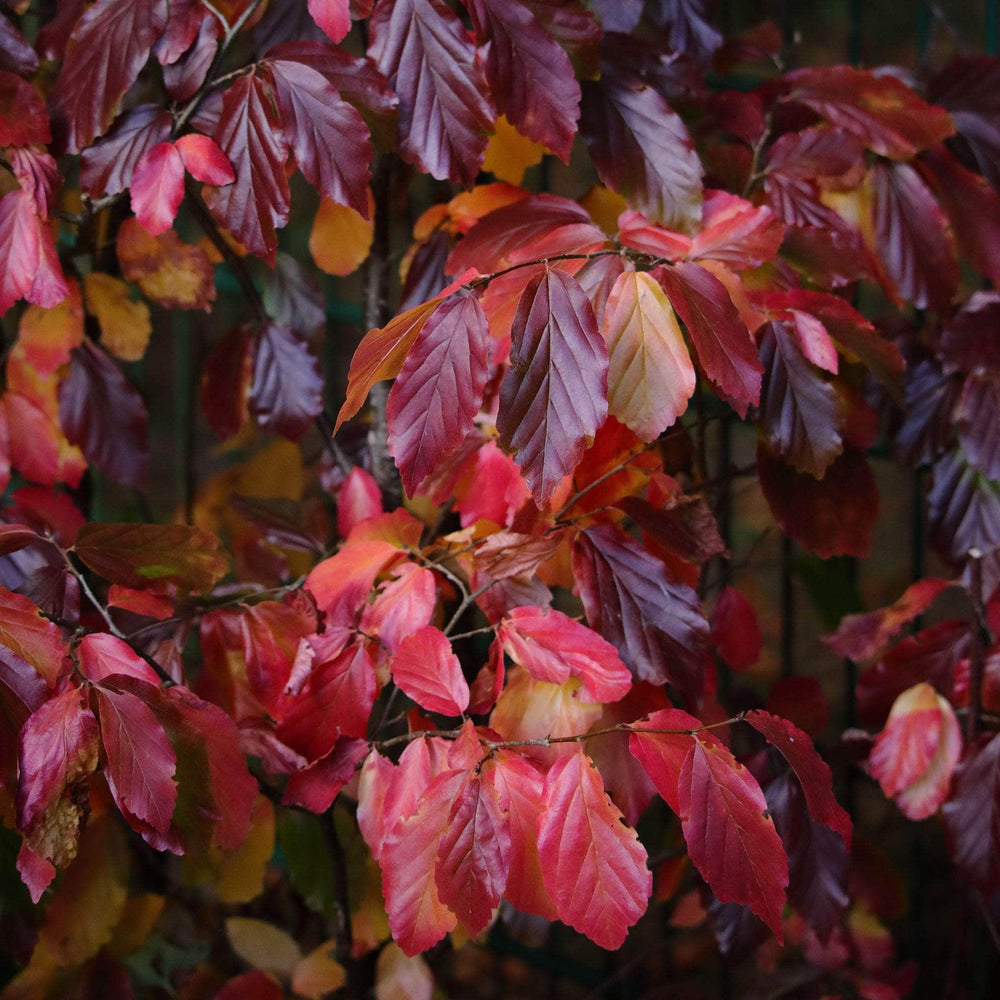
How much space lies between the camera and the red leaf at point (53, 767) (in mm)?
756

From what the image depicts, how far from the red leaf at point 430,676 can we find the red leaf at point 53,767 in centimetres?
23

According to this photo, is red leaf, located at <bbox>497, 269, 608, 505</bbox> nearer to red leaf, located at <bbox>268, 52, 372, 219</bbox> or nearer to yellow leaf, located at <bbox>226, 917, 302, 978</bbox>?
red leaf, located at <bbox>268, 52, 372, 219</bbox>

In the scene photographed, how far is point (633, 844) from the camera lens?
76 cm

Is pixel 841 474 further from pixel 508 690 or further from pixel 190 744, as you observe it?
pixel 190 744

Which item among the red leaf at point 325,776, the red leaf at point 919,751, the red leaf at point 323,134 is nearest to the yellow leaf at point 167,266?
the red leaf at point 323,134

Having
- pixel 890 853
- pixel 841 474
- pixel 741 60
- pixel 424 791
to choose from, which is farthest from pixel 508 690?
pixel 890 853

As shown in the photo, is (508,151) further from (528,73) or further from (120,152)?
(120,152)

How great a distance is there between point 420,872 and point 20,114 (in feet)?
2.38

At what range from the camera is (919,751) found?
1172 mm

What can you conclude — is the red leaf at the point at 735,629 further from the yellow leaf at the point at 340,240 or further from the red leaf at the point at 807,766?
the yellow leaf at the point at 340,240

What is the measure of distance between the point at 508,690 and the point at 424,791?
13 cm

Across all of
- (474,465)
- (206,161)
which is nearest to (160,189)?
(206,161)

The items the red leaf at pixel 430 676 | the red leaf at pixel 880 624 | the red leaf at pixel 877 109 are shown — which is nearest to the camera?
the red leaf at pixel 430 676

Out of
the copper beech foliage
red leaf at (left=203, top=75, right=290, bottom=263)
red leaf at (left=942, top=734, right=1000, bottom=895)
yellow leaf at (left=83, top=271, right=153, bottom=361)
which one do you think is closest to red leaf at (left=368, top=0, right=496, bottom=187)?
the copper beech foliage
